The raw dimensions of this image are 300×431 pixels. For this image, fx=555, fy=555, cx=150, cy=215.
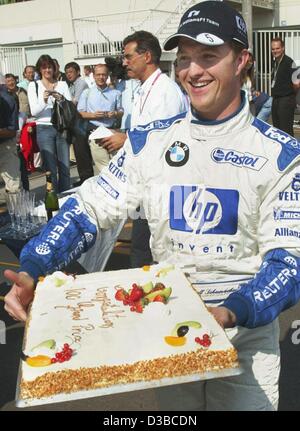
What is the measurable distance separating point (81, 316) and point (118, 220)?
0.54 meters

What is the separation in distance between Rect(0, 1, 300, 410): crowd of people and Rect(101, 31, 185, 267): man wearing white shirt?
7.79 feet

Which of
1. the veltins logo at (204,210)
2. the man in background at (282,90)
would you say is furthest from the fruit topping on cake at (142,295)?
the man in background at (282,90)

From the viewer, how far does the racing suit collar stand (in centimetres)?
180

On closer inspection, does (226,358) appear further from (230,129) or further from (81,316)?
(230,129)

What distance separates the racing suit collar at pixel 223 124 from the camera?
180cm

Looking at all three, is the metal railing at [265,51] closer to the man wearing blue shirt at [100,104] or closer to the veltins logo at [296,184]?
the man wearing blue shirt at [100,104]

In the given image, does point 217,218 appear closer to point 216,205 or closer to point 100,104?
point 216,205

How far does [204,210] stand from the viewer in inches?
71.1

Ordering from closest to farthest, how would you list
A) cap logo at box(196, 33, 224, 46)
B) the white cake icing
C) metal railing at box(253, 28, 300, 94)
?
the white cake icing, cap logo at box(196, 33, 224, 46), metal railing at box(253, 28, 300, 94)

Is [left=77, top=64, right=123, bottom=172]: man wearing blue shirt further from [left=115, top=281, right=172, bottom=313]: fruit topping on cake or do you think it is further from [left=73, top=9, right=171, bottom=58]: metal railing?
[left=73, top=9, right=171, bottom=58]: metal railing

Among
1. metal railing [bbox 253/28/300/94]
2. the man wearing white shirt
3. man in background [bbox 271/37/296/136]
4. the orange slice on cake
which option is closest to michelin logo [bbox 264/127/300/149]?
the orange slice on cake

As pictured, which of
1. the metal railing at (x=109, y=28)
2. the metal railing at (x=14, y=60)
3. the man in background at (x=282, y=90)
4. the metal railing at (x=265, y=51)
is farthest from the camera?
the metal railing at (x=14, y=60)

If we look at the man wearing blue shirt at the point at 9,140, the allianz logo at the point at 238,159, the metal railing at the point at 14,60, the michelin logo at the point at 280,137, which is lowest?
the man wearing blue shirt at the point at 9,140

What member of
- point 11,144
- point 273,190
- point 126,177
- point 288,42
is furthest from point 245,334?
point 288,42
